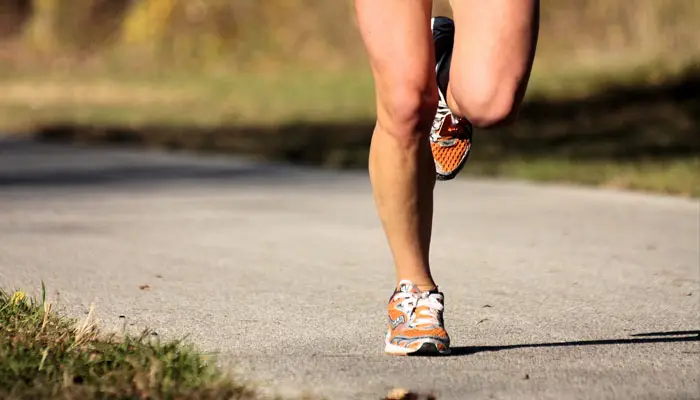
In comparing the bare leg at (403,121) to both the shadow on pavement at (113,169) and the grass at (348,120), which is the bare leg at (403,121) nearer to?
the grass at (348,120)

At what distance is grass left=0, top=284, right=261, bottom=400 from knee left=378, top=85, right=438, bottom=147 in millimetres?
869

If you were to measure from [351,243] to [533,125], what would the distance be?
1061cm

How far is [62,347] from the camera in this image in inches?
171

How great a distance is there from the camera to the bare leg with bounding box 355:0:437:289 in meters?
4.50

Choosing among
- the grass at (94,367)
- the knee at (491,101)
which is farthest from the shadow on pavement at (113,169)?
the knee at (491,101)

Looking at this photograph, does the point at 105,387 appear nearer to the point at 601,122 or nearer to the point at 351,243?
the point at 351,243

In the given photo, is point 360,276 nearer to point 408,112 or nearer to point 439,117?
point 439,117

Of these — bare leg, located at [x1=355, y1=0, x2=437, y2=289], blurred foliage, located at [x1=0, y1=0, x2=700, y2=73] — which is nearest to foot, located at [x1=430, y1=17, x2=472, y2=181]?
bare leg, located at [x1=355, y1=0, x2=437, y2=289]

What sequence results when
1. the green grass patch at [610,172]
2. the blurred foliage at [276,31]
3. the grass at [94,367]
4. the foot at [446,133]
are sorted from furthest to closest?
the blurred foliage at [276,31], the green grass patch at [610,172], the foot at [446,133], the grass at [94,367]

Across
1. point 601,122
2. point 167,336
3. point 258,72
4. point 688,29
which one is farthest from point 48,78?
point 167,336

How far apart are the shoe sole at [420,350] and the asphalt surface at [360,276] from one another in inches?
1.5

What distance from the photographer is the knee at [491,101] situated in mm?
4445

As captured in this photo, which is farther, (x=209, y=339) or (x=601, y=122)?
(x=601, y=122)

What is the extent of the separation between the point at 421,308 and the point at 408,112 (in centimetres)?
58
